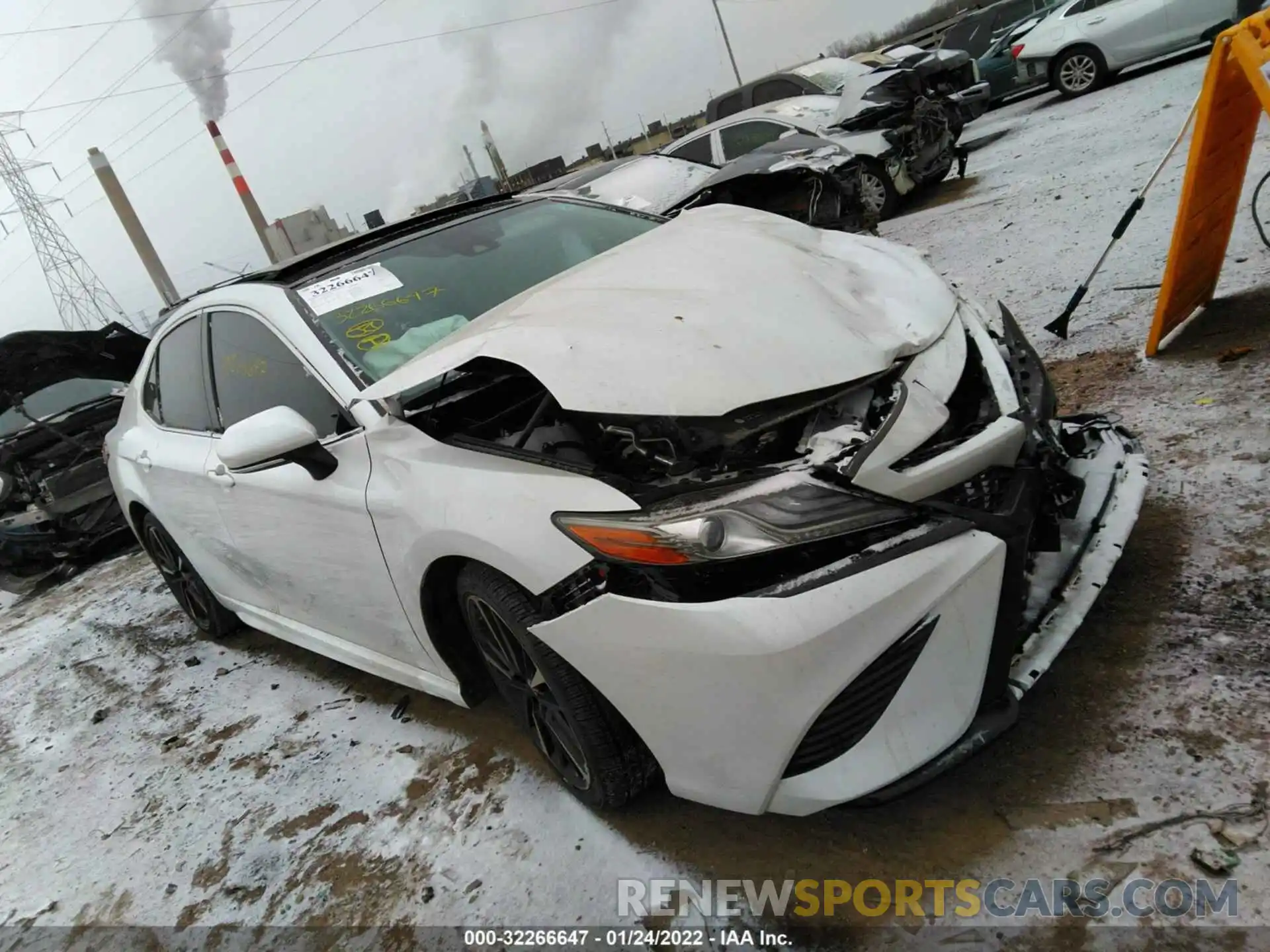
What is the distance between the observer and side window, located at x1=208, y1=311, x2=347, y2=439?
7.79 ft

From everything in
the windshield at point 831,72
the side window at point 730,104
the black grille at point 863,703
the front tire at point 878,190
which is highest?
the side window at point 730,104

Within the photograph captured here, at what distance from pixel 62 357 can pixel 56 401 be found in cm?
151

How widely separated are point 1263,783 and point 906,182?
7323 mm

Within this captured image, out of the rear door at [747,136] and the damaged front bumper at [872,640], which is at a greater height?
the rear door at [747,136]

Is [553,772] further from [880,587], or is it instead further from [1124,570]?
[1124,570]

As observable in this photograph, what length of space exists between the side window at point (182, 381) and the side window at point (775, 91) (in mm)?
7968

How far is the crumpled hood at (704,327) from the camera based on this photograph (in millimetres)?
1678

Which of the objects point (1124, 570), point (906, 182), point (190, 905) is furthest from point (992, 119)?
point (190, 905)

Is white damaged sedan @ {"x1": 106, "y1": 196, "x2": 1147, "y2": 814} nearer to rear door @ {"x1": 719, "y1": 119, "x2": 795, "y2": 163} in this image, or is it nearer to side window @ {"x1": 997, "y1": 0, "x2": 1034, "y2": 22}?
rear door @ {"x1": 719, "y1": 119, "x2": 795, "y2": 163}

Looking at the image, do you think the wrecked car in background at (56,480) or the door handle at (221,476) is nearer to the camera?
the door handle at (221,476)

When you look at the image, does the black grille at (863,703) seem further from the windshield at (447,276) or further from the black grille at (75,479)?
the black grille at (75,479)

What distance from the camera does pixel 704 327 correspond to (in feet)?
6.01

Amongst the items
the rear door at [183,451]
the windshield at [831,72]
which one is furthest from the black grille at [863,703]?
the windshield at [831,72]

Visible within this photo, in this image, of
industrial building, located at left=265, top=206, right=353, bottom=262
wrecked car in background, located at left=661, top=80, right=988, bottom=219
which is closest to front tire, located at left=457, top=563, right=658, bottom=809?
wrecked car in background, located at left=661, top=80, right=988, bottom=219
